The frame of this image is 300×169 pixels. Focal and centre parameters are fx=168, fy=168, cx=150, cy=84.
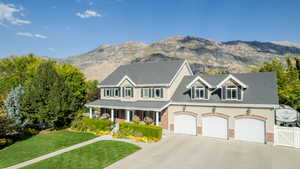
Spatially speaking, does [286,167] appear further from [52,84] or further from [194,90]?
[52,84]

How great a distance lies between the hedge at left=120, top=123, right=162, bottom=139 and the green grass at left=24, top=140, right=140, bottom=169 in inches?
99.4

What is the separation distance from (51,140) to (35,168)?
7544 mm

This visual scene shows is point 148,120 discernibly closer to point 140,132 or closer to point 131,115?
point 140,132

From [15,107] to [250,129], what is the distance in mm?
26965

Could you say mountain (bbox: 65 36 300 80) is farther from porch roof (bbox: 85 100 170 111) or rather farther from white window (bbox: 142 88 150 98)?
porch roof (bbox: 85 100 170 111)

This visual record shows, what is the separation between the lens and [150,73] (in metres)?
26.4

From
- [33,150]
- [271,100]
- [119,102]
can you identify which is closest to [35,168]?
[33,150]

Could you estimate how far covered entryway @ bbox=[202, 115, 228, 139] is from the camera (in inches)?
719

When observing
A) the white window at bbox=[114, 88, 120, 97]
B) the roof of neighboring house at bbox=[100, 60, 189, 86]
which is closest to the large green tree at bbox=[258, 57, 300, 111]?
the roof of neighboring house at bbox=[100, 60, 189, 86]

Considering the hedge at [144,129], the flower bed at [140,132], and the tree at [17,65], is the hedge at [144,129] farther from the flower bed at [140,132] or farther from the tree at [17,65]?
the tree at [17,65]

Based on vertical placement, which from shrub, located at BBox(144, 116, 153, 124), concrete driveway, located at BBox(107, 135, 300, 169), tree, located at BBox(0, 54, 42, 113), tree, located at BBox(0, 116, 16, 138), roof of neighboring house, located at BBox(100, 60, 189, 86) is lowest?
concrete driveway, located at BBox(107, 135, 300, 169)

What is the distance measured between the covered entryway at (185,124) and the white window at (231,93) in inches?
182

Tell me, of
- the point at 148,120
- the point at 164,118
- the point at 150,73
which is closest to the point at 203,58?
the point at 150,73

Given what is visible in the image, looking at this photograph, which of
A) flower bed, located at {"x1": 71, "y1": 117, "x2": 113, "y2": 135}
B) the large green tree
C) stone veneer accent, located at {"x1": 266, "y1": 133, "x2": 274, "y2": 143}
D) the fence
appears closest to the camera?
the fence
